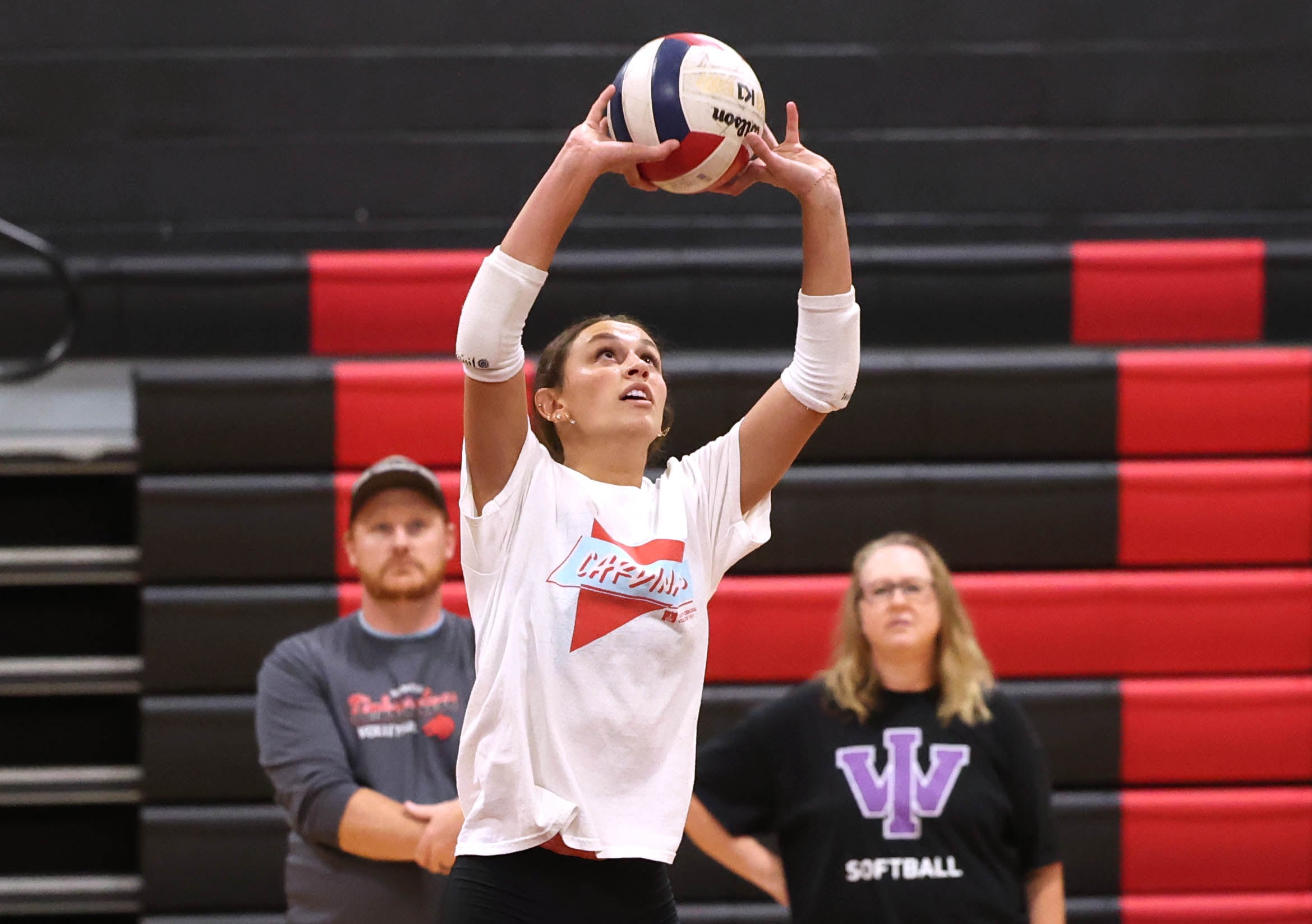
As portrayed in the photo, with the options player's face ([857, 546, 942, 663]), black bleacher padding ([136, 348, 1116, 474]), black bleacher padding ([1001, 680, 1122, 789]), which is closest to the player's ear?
player's face ([857, 546, 942, 663])

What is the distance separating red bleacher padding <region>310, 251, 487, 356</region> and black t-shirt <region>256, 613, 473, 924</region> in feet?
5.52

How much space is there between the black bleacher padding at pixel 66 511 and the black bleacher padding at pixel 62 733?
45cm

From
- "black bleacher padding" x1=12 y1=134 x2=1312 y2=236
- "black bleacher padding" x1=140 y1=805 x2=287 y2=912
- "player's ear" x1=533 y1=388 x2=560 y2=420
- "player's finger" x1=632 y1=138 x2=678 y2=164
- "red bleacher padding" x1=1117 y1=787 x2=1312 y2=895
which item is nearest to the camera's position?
"player's finger" x1=632 y1=138 x2=678 y2=164

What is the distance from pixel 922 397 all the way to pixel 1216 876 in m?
1.56

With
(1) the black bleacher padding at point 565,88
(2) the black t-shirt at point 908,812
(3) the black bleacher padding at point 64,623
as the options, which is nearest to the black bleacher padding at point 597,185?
(1) the black bleacher padding at point 565,88

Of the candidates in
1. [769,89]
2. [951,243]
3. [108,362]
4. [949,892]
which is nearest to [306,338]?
[108,362]

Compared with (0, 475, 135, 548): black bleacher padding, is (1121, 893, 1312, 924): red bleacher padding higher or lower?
lower

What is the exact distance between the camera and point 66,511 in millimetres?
4184

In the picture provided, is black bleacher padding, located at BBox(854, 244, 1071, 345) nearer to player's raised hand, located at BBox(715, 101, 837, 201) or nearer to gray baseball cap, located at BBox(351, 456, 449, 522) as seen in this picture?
gray baseball cap, located at BBox(351, 456, 449, 522)

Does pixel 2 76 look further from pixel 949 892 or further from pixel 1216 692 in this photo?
pixel 1216 692

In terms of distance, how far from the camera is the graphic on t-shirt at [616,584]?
5.83 feet

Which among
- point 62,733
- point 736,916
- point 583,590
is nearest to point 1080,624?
point 736,916

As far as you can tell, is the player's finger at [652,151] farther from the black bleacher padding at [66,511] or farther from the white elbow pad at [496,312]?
the black bleacher padding at [66,511]

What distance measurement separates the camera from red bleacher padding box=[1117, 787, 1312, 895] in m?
4.00
